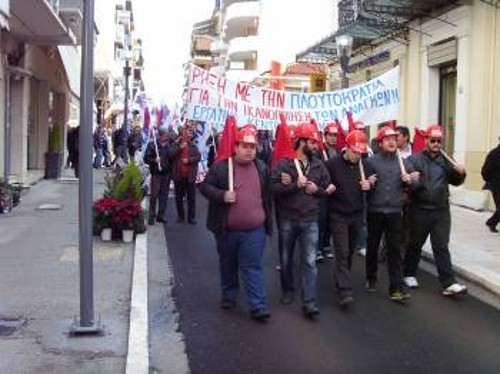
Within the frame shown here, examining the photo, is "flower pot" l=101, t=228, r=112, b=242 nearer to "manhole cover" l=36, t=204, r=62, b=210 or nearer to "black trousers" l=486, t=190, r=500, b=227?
"manhole cover" l=36, t=204, r=62, b=210

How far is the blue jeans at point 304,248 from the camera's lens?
7711 mm

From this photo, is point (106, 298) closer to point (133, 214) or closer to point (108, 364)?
point (108, 364)

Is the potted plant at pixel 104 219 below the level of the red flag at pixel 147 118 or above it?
below

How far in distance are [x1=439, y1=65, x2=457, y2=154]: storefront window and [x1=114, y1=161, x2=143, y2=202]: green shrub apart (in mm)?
9108

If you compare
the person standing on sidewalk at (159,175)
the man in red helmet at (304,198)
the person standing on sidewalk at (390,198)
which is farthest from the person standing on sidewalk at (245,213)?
the person standing on sidewalk at (159,175)

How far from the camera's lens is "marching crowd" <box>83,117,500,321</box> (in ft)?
25.0

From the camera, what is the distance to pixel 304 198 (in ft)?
25.7

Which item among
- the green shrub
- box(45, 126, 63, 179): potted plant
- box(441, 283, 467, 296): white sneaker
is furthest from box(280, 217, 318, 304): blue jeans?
box(45, 126, 63, 179): potted plant

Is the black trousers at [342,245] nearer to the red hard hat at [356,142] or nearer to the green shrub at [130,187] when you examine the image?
the red hard hat at [356,142]

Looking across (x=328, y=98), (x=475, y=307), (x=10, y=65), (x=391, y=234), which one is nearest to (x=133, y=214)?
(x=328, y=98)

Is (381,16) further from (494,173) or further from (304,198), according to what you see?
(304,198)

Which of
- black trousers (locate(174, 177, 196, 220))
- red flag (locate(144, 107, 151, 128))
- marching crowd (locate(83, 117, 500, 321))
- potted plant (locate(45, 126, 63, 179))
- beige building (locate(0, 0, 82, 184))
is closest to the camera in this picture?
marching crowd (locate(83, 117, 500, 321))

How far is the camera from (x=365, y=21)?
71.2 feet

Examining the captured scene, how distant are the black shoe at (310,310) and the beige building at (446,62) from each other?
9929mm
